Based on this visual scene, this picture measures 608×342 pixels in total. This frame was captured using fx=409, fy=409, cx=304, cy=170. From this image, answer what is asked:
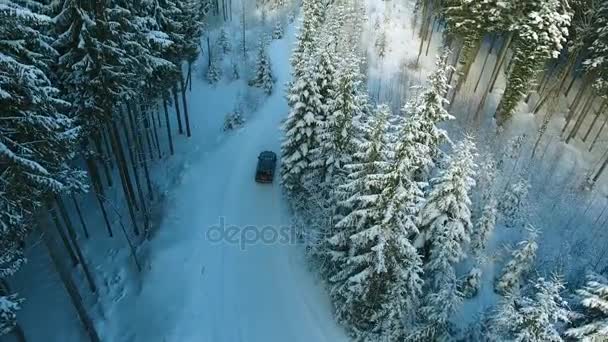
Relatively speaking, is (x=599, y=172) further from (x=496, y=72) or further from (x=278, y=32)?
(x=278, y=32)

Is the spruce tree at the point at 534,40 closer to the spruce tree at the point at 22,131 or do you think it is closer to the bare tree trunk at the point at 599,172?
the bare tree trunk at the point at 599,172

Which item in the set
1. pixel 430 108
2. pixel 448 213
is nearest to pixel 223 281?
pixel 448 213

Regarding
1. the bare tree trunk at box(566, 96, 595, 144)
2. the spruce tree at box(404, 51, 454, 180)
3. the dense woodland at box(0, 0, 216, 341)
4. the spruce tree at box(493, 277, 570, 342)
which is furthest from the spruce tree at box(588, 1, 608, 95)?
the dense woodland at box(0, 0, 216, 341)

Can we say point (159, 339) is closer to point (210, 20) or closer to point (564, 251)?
point (564, 251)

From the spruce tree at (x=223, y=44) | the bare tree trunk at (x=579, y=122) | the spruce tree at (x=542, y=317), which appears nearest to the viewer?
the spruce tree at (x=542, y=317)

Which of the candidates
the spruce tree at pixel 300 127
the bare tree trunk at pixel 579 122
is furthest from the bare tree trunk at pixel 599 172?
the spruce tree at pixel 300 127

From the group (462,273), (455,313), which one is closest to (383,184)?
(455,313)
